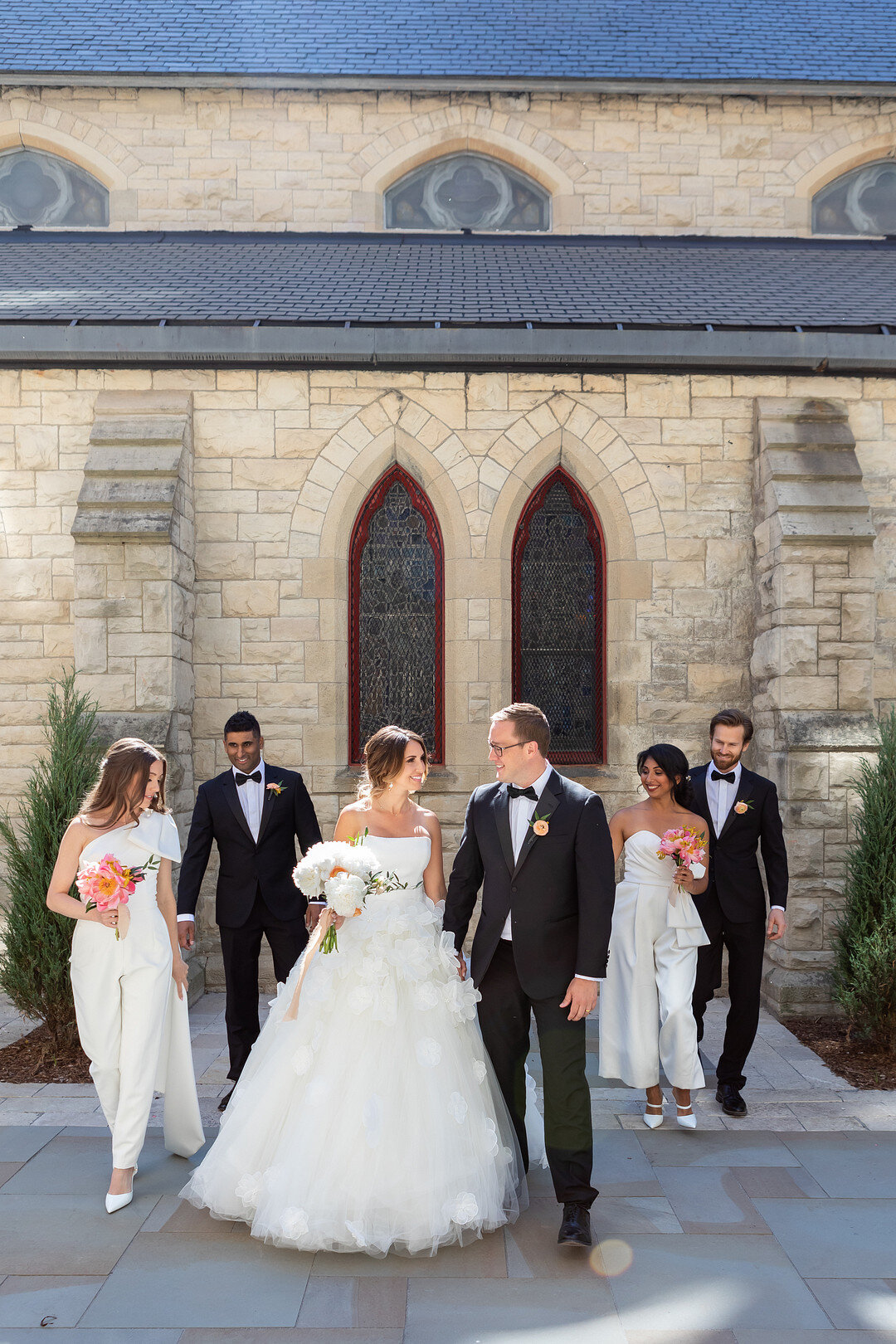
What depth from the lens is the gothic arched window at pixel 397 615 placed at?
309 inches

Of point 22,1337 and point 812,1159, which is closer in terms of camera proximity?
point 22,1337

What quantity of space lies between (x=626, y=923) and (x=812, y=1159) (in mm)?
1259

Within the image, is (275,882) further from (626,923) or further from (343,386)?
(343,386)

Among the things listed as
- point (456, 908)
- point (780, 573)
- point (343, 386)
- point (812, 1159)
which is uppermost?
point (343, 386)

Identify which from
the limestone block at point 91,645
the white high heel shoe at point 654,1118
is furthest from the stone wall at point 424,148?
the white high heel shoe at point 654,1118

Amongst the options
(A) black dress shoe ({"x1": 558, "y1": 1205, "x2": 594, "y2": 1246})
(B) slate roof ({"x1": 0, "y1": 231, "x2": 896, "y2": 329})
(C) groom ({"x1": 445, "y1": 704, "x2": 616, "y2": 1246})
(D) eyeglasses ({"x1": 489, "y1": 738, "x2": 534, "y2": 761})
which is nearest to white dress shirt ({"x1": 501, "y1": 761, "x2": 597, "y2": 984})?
(C) groom ({"x1": 445, "y1": 704, "x2": 616, "y2": 1246})

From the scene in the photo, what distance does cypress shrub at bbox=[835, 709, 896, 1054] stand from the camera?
5.81m

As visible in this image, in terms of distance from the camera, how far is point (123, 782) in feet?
13.5


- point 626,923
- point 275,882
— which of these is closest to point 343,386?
point 275,882

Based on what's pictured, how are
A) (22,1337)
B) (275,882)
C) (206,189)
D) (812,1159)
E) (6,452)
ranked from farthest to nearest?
1. (206,189)
2. (6,452)
3. (275,882)
4. (812,1159)
5. (22,1337)

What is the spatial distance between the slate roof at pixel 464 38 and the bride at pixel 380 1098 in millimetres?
9800

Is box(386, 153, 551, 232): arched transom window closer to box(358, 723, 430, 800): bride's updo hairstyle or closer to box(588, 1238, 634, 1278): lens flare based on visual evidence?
box(358, 723, 430, 800): bride's updo hairstyle

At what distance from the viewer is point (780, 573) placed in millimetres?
7070

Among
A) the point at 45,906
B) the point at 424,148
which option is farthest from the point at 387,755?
the point at 424,148
